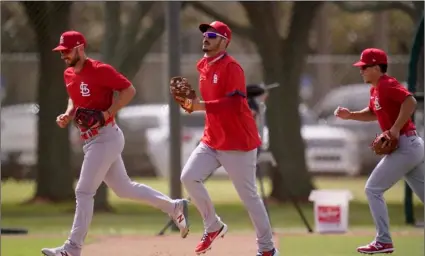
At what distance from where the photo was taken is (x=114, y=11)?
1459 centimetres

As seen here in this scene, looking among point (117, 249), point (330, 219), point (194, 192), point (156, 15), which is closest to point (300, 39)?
point (156, 15)

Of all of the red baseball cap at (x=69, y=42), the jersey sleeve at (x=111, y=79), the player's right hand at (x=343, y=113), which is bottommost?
the player's right hand at (x=343, y=113)

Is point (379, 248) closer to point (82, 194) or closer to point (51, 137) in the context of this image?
point (82, 194)

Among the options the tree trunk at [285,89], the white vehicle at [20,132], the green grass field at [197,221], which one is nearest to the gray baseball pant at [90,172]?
the green grass field at [197,221]

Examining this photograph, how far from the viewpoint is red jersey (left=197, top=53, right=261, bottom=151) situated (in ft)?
28.9

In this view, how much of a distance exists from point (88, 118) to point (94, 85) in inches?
11.6

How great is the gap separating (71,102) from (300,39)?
619cm

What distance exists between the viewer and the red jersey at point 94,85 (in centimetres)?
886

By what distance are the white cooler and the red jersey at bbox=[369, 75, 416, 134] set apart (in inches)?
103

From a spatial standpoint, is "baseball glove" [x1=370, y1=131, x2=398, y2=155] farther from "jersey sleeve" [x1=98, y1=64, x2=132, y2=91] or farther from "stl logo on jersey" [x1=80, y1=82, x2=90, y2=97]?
"stl logo on jersey" [x1=80, y1=82, x2=90, y2=97]

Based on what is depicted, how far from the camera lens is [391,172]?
9.70 meters

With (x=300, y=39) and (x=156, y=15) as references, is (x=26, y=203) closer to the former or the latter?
(x=156, y=15)

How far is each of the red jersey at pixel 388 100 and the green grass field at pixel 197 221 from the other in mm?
1329

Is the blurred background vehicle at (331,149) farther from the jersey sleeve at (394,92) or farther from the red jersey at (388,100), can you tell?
the jersey sleeve at (394,92)
